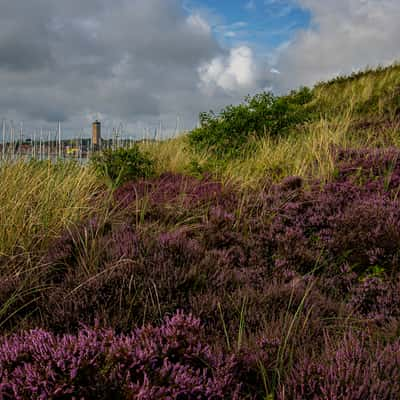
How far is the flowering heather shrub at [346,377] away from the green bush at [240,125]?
807cm

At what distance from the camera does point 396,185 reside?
5.54 m

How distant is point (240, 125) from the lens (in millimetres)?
10250

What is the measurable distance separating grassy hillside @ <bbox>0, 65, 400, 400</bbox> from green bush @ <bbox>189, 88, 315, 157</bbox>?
2939 mm

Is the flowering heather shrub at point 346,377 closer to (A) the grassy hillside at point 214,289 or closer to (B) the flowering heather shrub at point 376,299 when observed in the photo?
(A) the grassy hillside at point 214,289

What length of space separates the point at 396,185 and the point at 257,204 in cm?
186

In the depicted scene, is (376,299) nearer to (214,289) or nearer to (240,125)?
(214,289)

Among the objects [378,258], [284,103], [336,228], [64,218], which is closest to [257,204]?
[336,228]

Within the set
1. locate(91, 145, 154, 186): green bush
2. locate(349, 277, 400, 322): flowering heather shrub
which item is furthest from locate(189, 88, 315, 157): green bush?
locate(349, 277, 400, 322): flowering heather shrub

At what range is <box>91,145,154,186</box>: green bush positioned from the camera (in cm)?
816

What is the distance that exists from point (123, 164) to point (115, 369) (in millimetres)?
6499

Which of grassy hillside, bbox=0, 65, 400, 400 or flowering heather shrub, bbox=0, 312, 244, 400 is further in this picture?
grassy hillside, bbox=0, 65, 400, 400

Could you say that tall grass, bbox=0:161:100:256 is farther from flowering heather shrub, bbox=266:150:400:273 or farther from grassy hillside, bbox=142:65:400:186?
grassy hillside, bbox=142:65:400:186

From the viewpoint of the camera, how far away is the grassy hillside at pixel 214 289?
1.91 m

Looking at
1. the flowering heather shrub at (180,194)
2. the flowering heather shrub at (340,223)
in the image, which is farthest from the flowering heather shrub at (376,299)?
the flowering heather shrub at (180,194)
